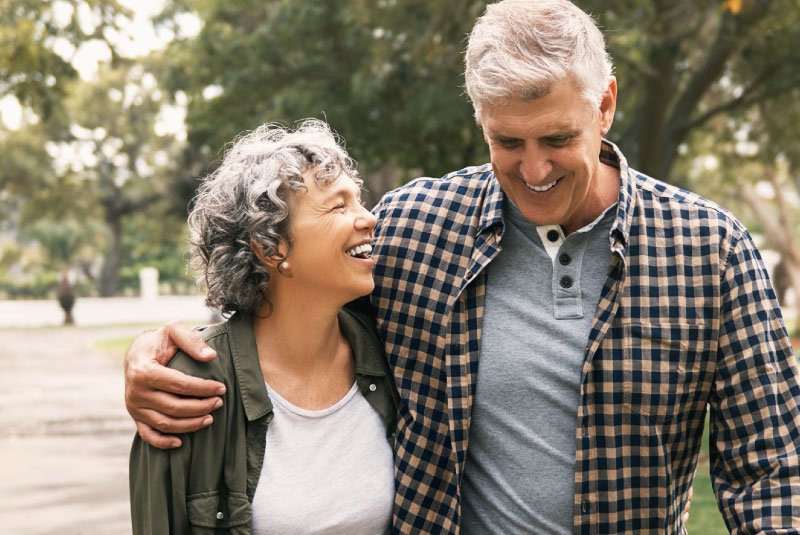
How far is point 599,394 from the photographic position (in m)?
2.54

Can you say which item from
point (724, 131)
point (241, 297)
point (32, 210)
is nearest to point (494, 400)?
point (241, 297)

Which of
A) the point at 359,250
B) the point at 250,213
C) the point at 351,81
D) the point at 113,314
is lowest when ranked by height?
the point at 113,314

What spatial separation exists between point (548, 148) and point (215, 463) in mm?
1267

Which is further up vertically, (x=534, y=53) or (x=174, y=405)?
(x=534, y=53)

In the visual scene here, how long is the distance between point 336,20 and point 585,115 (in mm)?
11096

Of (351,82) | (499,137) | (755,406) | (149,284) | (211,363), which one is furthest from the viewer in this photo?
(149,284)

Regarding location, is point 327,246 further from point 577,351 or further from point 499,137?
point 577,351

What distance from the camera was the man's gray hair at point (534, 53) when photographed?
8.00 ft

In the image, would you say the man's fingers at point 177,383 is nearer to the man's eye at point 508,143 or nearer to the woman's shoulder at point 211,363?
the woman's shoulder at point 211,363

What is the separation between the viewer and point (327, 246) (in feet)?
9.19

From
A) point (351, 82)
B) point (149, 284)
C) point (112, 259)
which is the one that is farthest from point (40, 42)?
point (112, 259)

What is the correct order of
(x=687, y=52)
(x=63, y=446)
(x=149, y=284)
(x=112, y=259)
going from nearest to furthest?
(x=63, y=446) → (x=687, y=52) → (x=149, y=284) → (x=112, y=259)

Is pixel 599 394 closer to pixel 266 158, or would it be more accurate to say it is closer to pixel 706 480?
pixel 266 158

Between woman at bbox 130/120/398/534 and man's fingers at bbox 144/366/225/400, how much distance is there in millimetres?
76
